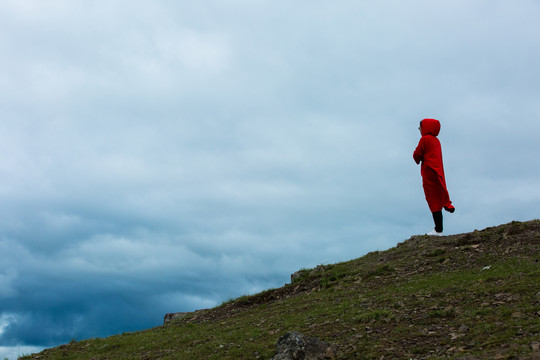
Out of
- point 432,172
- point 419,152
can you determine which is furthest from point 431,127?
point 432,172

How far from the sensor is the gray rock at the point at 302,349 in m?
9.55

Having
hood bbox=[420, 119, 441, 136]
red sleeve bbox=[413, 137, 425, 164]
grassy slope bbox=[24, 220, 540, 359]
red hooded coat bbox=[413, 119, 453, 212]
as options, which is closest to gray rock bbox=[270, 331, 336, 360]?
grassy slope bbox=[24, 220, 540, 359]

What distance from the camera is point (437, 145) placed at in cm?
1980

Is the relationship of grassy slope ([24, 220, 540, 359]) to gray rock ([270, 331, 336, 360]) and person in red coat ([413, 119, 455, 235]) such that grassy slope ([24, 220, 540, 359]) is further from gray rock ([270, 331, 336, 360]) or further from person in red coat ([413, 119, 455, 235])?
person in red coat ([413, 119, 455, 235])

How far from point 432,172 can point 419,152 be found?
100cm

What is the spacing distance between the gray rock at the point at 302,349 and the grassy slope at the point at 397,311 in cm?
46

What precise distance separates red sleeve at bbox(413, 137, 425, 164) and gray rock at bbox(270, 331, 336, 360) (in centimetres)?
1198

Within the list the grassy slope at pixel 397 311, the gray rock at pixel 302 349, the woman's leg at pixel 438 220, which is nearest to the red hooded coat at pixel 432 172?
the woman's leg at pixel 438 220

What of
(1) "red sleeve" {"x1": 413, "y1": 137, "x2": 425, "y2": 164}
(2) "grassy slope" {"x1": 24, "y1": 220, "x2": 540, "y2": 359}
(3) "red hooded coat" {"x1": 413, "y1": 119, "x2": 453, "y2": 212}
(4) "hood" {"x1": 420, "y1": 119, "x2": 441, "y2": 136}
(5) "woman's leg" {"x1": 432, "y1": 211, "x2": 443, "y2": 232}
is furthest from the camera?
(4) "hood" {"x1": 420, "y1": 119, "x2": 441, "y2": 136}

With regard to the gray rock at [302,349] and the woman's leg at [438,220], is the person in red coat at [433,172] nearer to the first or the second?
the woman's leg at [438,220]

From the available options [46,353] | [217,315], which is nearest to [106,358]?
[46,353]

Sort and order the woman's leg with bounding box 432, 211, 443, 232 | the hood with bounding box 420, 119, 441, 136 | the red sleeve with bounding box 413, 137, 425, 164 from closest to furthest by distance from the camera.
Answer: the red sleeve with bounding box 413, 137, 425, 164, the woman's leg with bounding box 432, 211, 443, 232, the hood with bounding box 420, 119, 441, 136

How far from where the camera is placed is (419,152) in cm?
1981

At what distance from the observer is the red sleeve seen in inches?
778
